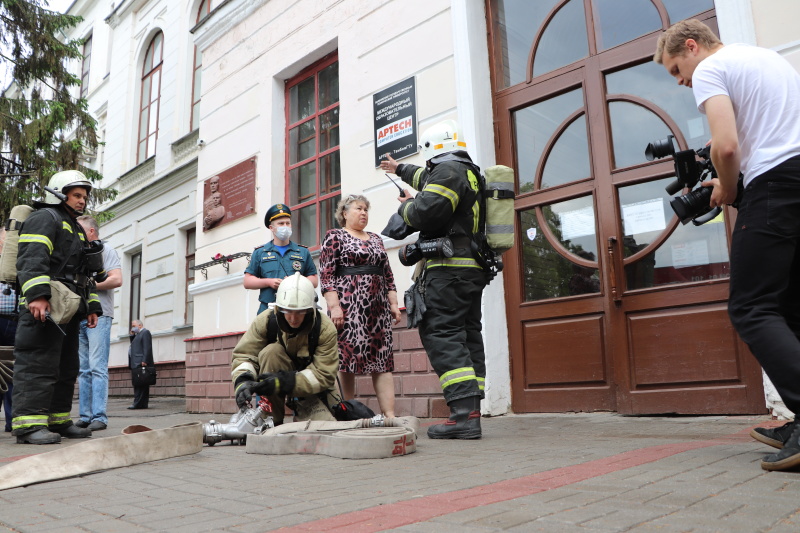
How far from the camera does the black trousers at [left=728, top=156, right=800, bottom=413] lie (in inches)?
97.7

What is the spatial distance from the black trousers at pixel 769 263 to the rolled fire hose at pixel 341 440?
1.64 meters

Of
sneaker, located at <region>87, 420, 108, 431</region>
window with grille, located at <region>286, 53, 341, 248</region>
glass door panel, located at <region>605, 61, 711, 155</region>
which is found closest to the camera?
glass door panel, located at <region>605, 61, 711, 155</region>

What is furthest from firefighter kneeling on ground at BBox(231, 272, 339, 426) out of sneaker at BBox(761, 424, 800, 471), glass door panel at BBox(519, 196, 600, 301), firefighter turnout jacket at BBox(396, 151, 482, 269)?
sneaker at BBox(761, 424, 800, 471)

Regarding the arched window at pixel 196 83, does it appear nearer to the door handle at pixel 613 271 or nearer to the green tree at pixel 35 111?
the green tree at pixel 35 111

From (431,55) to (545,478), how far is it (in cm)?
464

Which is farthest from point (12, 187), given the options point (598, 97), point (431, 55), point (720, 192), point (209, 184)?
point (720, 192)

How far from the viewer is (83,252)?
16.5ft

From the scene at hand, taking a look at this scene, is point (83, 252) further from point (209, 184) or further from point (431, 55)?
point (209, 184)

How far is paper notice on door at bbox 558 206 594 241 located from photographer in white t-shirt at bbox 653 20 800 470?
2.44 meters

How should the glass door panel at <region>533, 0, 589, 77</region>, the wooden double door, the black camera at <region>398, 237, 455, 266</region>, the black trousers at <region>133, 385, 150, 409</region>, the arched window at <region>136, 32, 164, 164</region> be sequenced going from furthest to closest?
the arched window at <region>136, 32, 164, 164</region> < the black trousers at <region>133, 385, 150, 409</region> < the glass door panel at <region>533, 0, 589, 77</region> < the wooden double door < the black camera at <region>398, 237, 455, 266</region>

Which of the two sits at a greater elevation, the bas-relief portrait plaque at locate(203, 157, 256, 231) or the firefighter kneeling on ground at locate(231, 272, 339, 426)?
the bas-relief portrait plaque at locate(203, 157, 256, 231)

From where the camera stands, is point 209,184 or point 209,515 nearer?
point 209,515

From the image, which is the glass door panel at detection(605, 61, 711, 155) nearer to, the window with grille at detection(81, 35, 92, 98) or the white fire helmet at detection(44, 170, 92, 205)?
the white fire helmet at detection(44, 170, 92, 205)

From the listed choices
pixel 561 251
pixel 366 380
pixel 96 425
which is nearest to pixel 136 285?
pixel 96 425
